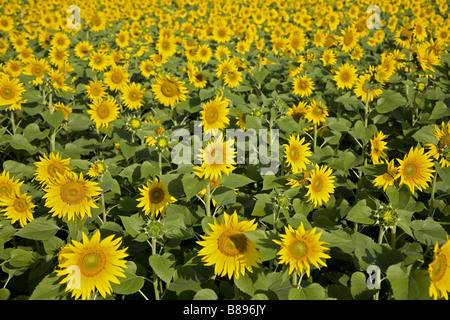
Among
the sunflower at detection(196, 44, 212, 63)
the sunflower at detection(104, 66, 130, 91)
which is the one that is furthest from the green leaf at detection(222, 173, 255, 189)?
the sunflower at detection(196, 44, 212, 63)

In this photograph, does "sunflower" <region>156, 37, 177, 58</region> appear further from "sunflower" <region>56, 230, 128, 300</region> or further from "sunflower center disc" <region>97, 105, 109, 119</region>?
"sunflower" <region>56, 230, 128, 300</region>

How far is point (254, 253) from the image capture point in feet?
6.99

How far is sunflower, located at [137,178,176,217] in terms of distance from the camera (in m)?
2.96

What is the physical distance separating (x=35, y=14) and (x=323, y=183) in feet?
44.4

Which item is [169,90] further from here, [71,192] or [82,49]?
[82,49]

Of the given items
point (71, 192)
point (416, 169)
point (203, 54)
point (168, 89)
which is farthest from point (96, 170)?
point (203, 54)

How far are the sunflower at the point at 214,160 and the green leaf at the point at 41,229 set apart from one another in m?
1.29

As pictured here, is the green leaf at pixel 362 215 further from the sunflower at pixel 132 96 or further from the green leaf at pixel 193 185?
the sunflower at pixel 132 96

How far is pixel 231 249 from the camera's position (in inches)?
84.7

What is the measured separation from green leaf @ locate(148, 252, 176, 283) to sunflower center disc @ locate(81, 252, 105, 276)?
0.32 meters

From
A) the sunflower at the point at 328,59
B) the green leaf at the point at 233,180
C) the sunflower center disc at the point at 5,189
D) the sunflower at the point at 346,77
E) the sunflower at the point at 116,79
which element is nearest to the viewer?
the green leaf at the point at 233,180

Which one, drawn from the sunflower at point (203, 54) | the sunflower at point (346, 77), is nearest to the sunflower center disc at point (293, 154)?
the sunflower at point (346, 77)

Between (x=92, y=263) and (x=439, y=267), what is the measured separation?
1.99m

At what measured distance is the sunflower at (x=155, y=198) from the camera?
2957mm
